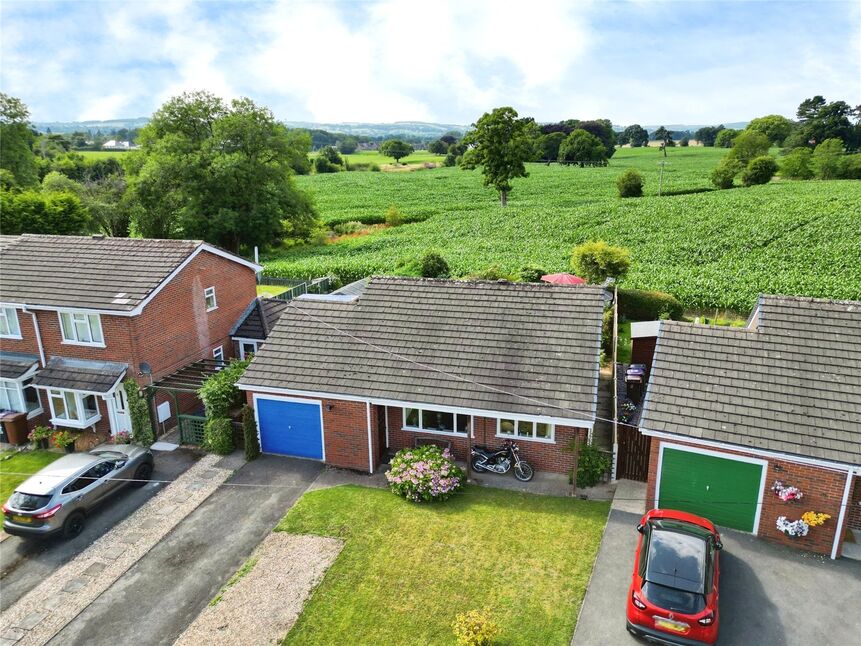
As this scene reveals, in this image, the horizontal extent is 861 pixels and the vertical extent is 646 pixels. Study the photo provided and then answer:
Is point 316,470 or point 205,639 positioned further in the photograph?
point 316,470

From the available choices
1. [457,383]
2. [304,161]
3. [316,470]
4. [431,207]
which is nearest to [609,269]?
[457,383]

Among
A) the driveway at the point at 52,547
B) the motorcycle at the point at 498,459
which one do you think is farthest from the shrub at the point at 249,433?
the motorcycle at the point at 498,459

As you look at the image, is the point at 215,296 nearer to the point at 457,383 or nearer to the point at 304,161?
the point at 457,383

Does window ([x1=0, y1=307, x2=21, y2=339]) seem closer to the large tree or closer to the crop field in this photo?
the crop field

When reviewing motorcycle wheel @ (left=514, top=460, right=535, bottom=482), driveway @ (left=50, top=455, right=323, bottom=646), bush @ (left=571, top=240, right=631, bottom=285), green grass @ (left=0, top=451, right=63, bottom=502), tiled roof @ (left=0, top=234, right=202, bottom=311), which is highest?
tiled roof @ (left=0, top=234, right=202, bottom=311)

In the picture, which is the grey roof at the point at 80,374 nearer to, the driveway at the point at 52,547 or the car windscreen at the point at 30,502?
the driveway at the point at 52,547

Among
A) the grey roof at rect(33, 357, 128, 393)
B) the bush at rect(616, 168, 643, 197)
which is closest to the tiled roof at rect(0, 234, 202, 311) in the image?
the grey roof at rect(33, 357, 128, 393)

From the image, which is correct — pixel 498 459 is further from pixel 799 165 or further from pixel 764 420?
pixel 799 165
